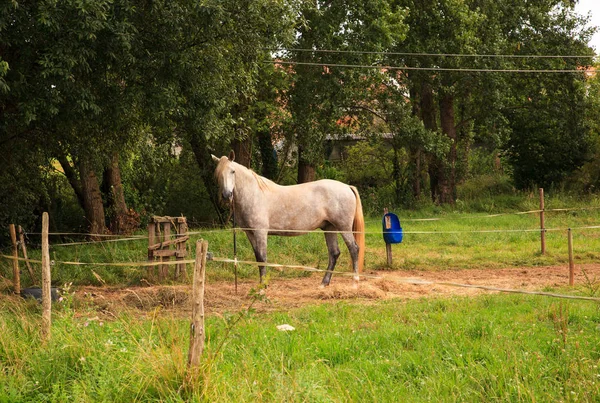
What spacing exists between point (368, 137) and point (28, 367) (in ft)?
59.1

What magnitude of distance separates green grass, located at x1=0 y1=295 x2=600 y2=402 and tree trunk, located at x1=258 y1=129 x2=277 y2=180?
14.2 m

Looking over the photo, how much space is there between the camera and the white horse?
10383 millimetres

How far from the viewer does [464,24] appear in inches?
824

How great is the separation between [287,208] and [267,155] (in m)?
10.8

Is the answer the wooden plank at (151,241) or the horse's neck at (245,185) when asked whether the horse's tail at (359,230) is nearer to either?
the horse's neck at (245,185)

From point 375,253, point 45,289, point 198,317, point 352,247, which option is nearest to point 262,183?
point 352,247

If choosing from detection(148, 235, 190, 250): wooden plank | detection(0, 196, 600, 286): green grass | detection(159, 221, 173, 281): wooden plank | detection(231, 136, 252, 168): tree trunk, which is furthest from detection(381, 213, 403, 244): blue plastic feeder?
detection(231, 136, 252, 168): tree trunk

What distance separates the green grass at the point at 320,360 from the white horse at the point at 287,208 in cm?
322

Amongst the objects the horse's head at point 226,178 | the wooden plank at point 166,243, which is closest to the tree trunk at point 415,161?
the wooden plank at point 166,243

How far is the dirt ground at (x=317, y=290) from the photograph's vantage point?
8766 mm

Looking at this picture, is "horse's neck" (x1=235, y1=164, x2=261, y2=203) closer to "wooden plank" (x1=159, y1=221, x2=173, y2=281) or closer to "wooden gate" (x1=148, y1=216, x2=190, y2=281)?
"wooden gate" (x1=148, y1=216, x2=190, y2=281)

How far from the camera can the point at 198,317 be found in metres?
4.89

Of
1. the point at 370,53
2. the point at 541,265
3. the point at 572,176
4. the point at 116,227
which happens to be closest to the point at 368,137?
the point at 370,53

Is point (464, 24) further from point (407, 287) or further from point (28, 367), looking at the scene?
point (28, 367)
